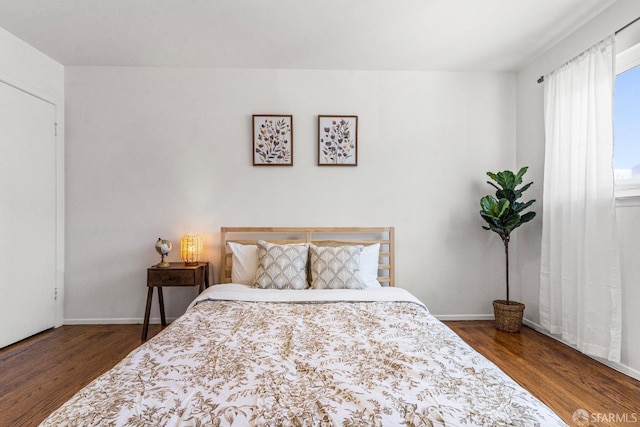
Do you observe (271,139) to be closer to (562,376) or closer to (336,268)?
(336,268)

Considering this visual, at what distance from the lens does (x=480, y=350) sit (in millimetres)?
2646

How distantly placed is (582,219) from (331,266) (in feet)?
6.42

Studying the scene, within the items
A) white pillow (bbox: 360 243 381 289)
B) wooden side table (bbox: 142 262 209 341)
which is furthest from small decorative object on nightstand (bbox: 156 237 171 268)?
white pillow (bbox: 360 243 381 289)

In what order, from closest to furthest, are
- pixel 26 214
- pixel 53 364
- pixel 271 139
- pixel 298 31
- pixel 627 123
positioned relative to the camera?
pixel 627 123, pixel 53 364, pixel 298 31, pixel 26 214, pixel 271 139

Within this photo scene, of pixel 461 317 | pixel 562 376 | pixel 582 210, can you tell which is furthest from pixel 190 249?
pixel 582 210

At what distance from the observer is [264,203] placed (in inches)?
133

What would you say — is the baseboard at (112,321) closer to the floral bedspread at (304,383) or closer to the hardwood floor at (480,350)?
the hardwood floor at (480,350)

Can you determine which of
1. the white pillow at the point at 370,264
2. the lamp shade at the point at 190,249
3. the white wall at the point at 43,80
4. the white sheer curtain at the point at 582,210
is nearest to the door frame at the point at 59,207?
the white wall at the point at 43,80

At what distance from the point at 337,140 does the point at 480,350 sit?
7.53 feet

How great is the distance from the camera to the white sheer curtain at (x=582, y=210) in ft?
7.49

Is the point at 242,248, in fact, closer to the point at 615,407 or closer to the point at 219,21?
the point at 219,21

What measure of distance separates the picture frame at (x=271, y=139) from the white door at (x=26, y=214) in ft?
6.35

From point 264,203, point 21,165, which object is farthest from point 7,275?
point 264,203

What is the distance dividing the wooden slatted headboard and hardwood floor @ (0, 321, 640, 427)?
869 millimetres
